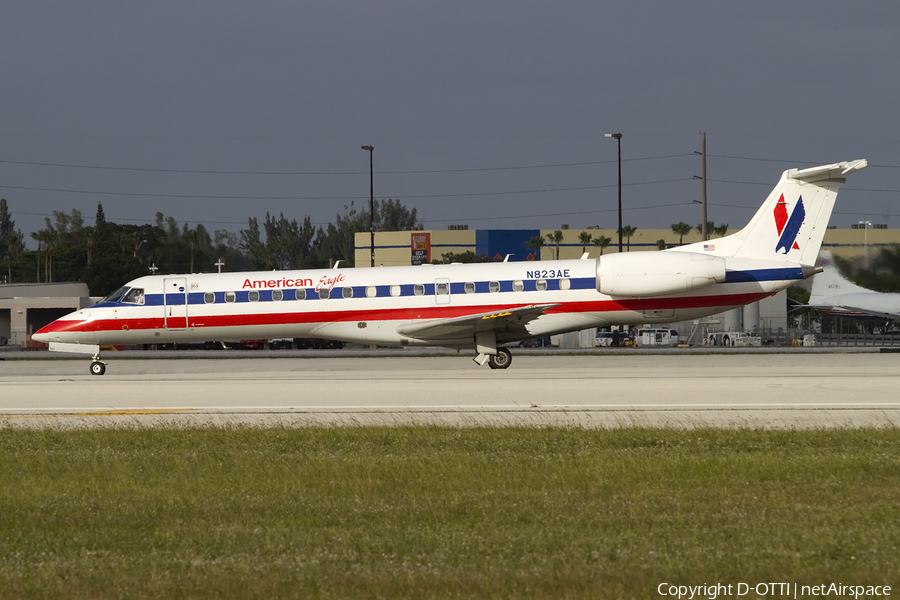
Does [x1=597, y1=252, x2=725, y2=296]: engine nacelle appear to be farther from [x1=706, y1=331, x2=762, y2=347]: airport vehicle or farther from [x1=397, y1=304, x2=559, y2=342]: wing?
[x1=706, y1=331, x2=762, y2=347]: airport vehicle

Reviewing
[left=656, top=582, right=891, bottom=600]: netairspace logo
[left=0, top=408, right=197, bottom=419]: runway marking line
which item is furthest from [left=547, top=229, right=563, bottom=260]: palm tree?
[left=656, top=582, right=891, bottom=600]: netairspace logo

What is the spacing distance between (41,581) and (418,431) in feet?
23.9

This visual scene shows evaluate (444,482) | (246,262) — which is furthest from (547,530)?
(246,262)

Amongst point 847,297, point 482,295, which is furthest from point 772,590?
point 847,297

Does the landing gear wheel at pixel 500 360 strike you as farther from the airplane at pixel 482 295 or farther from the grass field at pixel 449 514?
the grass field at pixel 449 514

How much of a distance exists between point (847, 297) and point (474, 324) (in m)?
23.7

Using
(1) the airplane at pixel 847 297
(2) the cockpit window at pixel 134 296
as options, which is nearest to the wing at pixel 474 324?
(2) the cockpit window at pixel 134 296

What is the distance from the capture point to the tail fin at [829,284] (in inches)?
1586

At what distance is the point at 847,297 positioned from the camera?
42625 mm

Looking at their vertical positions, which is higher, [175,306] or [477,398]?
[175,306]

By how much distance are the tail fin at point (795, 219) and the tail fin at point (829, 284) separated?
11760mm

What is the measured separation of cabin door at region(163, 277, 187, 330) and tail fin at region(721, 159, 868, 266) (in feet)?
52.9

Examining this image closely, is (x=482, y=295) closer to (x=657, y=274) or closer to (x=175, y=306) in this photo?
(x=657, y=274)

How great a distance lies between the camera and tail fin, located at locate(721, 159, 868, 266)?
27.1m
